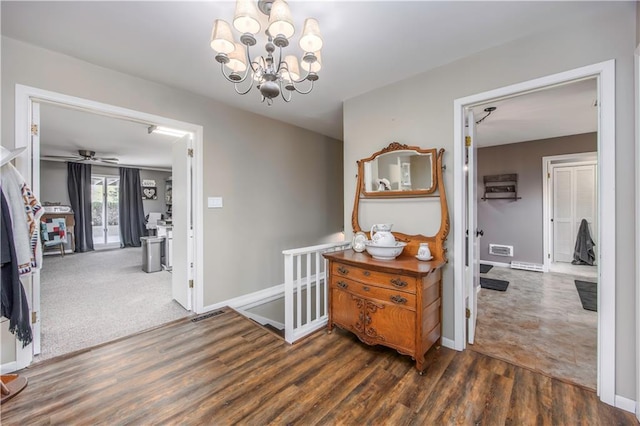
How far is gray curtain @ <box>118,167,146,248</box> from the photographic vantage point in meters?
7.73

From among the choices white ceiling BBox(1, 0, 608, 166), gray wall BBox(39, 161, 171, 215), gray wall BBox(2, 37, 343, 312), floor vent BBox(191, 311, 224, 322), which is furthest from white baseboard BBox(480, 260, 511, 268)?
gray wall BBox(39, 161, 171, 215)

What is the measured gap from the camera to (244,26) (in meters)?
1.31

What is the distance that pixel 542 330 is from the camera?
2.59 metres

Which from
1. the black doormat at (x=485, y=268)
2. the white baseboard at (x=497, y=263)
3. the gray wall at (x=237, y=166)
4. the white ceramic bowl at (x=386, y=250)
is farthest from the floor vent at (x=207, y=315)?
the white baseboard at (x=497, y=263)

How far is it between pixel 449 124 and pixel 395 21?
3.13ft

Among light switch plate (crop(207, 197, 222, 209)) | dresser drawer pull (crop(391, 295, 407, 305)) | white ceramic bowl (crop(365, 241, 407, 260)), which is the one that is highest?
light switch plate (crop(207, 197, 222, 209))

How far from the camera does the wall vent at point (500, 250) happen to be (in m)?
5.13

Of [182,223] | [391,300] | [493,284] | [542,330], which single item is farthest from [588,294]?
[182,223]

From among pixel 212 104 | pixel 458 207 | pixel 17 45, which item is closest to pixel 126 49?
pixel 17 45

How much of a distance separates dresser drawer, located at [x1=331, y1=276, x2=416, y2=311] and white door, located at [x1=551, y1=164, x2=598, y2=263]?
5036 millimetres

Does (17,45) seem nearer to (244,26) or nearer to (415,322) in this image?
(244,26)

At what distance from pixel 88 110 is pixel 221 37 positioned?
67.1 inches

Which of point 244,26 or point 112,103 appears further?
point 112,103

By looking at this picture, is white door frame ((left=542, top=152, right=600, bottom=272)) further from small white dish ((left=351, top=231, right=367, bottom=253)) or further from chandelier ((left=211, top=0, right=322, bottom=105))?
chandelier ((left=211, top=0, right=322, bottom=105))
